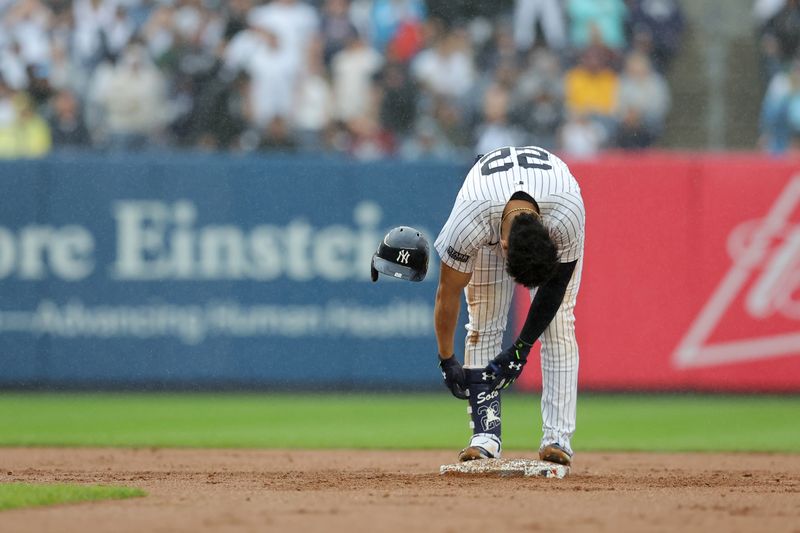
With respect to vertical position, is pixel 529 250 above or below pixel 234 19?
below

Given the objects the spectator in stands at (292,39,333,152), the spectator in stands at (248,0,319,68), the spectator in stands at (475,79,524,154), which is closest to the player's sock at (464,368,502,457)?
the spectator in stands at (475,79,524,154)

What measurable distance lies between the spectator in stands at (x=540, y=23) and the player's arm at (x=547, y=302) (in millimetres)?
8605

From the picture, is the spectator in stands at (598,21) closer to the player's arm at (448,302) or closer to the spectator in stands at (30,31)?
the spectator in stands at (30,31)

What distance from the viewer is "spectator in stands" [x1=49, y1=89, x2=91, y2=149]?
14.6 meters

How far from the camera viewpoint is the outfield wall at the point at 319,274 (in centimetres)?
1360

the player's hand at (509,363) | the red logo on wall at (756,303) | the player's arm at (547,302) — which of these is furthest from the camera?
the red logo on wall at (756,303)

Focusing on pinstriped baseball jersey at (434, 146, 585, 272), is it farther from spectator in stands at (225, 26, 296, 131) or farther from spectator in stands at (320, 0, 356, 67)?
spectator in stands at (320, 0, 356, 67)

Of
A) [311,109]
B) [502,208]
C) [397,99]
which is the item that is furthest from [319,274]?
[502,208]

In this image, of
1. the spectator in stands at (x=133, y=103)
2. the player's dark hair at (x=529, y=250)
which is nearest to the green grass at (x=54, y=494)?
the player's dark hair at (x=529, y=250)

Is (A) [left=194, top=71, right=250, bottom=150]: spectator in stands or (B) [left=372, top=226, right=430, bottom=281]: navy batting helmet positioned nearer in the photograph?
(B) [left=372, top=226, right=430, bottom=281]: navy batting helmet

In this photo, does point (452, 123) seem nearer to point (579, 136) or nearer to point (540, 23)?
point (579, 136)

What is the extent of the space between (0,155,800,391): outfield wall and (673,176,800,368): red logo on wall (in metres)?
0.01

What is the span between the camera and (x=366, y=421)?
11.8 m

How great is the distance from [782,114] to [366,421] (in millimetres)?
5948
